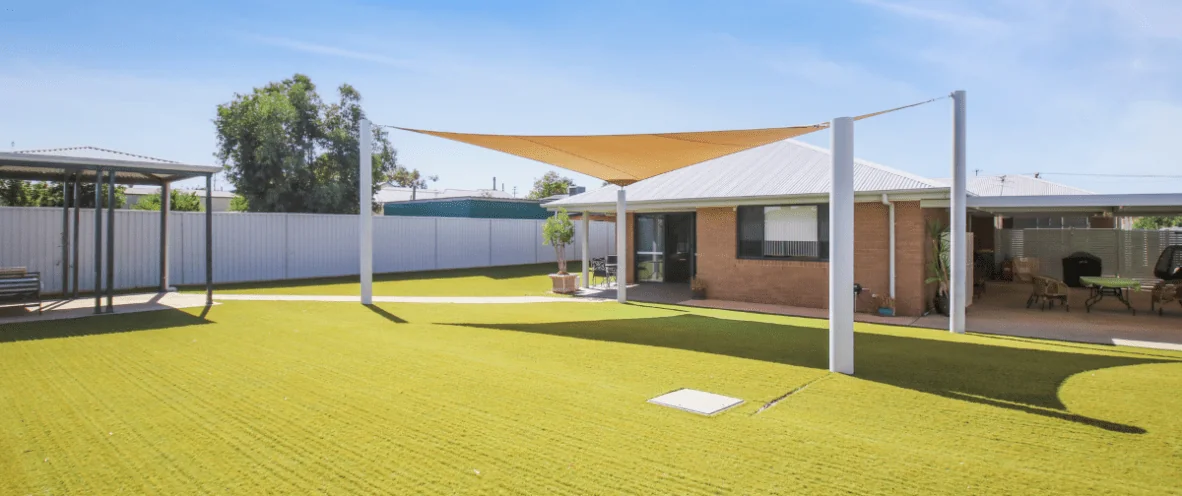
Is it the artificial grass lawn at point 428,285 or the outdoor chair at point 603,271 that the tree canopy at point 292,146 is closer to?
the artificial grass lawn at point 428,285

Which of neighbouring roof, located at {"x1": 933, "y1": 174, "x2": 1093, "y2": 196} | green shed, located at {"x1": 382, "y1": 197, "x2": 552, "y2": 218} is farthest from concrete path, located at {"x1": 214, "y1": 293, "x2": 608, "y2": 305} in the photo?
green shed, located at {"x1": 382, "y1": 197, "x2": 552, "y2": 218}

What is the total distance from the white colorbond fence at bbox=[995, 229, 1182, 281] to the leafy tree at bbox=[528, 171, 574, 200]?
28.9 meters

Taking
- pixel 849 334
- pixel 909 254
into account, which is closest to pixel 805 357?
pixel 849 334

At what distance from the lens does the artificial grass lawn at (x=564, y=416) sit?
325cm

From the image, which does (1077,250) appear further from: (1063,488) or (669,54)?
(1063,488)

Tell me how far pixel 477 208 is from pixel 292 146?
8782mm

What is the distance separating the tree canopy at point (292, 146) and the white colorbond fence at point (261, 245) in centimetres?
316

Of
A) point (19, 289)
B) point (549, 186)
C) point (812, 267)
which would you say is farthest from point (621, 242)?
point (549, 186)

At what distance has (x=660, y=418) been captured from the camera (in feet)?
14.1

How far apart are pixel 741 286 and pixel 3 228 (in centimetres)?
1421

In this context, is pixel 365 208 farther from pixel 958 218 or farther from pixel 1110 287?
pixel 1110 287

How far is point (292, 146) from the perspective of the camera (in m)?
19.8

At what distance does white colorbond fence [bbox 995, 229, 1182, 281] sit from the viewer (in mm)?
16109

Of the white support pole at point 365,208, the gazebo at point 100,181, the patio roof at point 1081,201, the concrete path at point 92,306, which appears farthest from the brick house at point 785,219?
the concrete path at point 92,306
